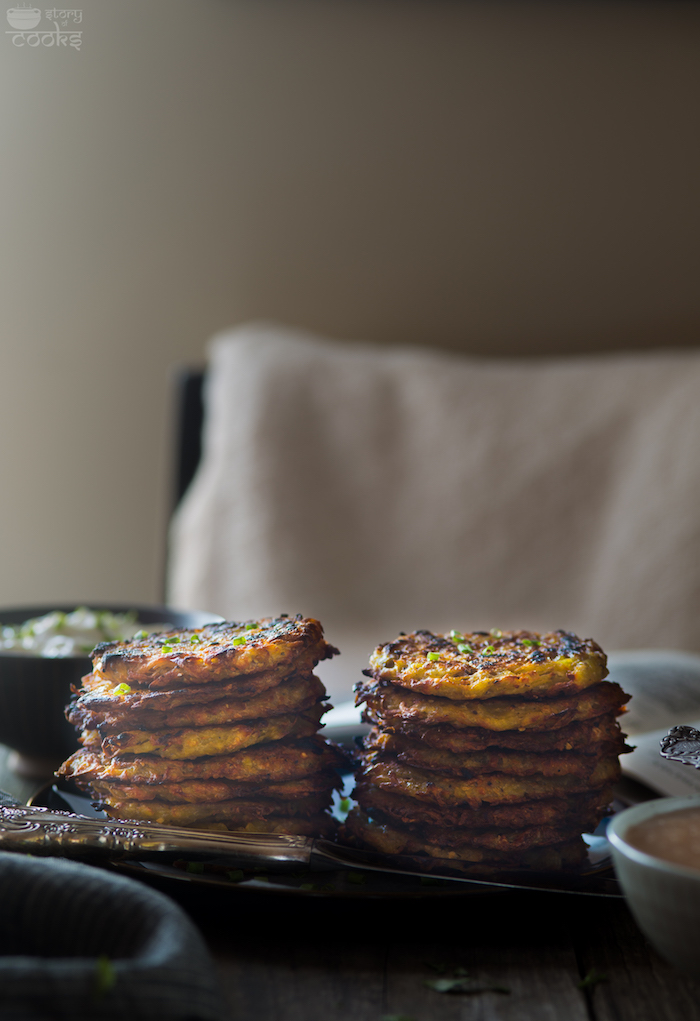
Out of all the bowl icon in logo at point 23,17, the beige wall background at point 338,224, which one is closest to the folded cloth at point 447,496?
the beige wall background at point 338,224

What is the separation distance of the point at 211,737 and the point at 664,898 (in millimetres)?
292

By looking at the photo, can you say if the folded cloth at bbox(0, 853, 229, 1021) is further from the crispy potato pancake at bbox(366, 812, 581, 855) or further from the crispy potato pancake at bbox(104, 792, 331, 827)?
the crispy potato pancake at bbox(366, 812, 581, 855)

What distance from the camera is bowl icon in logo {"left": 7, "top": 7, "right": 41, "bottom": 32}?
3.48 feet

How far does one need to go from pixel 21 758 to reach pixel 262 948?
1.51ft

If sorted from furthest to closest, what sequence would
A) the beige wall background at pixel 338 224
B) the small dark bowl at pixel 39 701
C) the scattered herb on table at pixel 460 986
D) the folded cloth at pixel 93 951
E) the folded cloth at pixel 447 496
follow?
the beige wall background at pixel 338 224 < the folded cloth at pixel 447 496 < the small dark bowl at pixel 39 701 < the scattered herb on table at pixel 460 986 < the folded cloth at pixel 93 951

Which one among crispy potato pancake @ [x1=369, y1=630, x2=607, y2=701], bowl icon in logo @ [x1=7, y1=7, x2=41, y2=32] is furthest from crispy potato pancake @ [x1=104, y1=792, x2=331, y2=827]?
bowl icon in logo @ [x1=7, y1=7, x2=41, y2=32]

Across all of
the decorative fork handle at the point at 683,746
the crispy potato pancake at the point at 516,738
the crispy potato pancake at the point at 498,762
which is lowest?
the crispy potato pancake at the point at 498,762

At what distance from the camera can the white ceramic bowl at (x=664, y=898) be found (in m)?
0.43

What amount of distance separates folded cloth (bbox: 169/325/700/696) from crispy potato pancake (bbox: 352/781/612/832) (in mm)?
1334

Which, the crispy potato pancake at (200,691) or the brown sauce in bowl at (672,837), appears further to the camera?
the crispy potato pancake at (200,691)

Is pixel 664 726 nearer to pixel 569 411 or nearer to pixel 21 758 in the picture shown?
pixel 21 758

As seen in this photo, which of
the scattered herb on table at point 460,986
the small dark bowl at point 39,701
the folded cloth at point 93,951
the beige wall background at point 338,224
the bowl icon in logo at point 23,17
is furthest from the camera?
the beige wall background at point 338,224

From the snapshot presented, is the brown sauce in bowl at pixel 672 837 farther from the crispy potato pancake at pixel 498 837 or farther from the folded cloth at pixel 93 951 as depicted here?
the folded cloth at pixel 93 951

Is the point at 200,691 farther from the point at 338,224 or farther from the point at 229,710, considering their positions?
the point at 338,224
